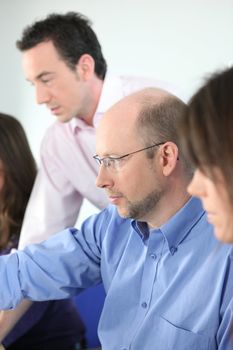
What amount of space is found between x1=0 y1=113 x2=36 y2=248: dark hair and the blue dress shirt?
0.53m

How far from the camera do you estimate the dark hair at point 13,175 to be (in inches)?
79.0

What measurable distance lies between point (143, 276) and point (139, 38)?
2059mm

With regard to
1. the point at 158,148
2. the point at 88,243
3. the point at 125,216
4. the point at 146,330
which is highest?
the point at 158,148

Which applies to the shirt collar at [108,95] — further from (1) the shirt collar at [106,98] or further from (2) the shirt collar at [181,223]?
(2) the shirt collar at [181,223]

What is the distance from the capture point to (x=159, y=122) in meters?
1.31

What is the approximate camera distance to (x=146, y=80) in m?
2.01

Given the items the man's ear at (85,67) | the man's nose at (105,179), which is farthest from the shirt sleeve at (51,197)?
the man's nose at (105,179)

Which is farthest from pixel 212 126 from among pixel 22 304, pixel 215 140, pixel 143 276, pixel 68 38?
pixel 68 38

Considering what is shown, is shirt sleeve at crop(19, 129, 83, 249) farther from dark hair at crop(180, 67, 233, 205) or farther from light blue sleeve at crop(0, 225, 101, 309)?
dark hair at crop(180, 67, 233, 205)

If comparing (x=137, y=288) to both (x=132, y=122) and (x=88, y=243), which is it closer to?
(x=88, y=243)

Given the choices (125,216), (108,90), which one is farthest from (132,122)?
(108,90)

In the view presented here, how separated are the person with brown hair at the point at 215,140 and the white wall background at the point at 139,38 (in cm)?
186

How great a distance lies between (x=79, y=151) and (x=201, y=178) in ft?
3.91

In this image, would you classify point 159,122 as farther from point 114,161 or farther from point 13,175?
point 13,175
